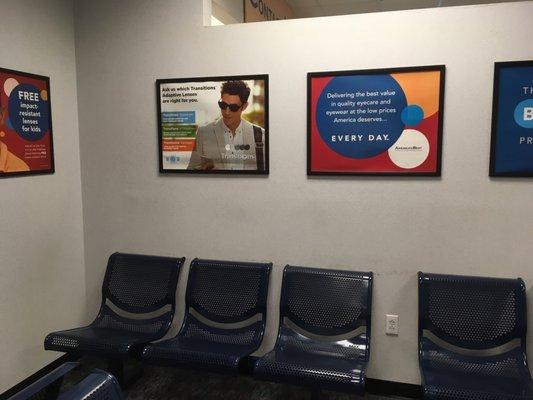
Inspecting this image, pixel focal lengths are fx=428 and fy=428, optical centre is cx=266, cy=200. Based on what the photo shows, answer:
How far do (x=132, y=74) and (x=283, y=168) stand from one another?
3.96ft

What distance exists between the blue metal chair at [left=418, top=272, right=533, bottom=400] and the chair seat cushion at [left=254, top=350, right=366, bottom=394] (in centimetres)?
36

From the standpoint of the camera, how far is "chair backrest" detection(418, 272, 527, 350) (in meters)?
2.27

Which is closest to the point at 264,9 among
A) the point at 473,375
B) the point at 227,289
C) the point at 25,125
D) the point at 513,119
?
the point at 25,125

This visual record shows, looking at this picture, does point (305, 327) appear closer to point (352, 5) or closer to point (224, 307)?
point (224, 307)

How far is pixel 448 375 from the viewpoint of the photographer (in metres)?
2.13

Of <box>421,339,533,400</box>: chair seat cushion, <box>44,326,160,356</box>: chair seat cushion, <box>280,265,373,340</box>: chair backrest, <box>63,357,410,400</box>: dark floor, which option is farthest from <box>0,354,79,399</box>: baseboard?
<box>421,339,533,400</box>: chair seat cushion

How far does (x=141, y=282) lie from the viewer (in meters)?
2.86

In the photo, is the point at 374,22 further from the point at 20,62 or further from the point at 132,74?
the point at 20,62

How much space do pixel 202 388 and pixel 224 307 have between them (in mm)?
512

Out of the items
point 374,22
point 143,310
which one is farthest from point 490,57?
point 143,310

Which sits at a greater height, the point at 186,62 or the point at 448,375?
the point at 186,62

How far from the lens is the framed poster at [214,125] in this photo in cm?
266

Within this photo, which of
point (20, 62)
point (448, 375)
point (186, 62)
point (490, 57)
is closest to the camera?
point (448, 375)

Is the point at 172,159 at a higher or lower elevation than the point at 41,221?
higher
